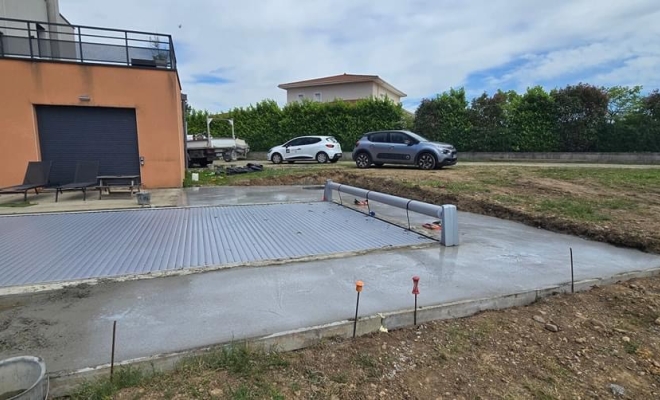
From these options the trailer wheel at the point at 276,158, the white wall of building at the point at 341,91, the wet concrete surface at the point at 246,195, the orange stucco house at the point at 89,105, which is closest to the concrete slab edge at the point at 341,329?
the wet concrete surface at the point at 246,195

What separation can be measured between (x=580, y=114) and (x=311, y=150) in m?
13.4

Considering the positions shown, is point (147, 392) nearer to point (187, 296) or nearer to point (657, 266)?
point (187, 296)

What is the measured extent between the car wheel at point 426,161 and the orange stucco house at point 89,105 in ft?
27.7

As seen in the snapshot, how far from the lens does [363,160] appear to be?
51.0 ft

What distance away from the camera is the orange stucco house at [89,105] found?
10008 mm

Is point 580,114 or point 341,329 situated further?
point 580,114

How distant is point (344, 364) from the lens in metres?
2.47

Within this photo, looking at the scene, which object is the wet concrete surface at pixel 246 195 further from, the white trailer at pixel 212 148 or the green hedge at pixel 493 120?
the green hedge at pixel 493 120

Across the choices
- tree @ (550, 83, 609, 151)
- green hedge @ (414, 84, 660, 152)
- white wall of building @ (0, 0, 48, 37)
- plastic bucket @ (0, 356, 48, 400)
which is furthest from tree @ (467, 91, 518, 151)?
plastic bucket @ (0, 356, 48, 400)

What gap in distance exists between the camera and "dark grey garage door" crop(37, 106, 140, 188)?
10492mm

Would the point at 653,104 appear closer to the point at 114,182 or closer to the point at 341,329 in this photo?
the point at 341,329

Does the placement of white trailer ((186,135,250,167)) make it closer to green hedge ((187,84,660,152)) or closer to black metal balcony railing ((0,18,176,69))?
green hedge ((187,84,660,152))

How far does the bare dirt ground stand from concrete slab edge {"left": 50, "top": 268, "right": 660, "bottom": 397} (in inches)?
3.1

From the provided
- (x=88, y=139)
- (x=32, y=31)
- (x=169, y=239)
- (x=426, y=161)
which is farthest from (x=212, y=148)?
(x=169, y=239)
